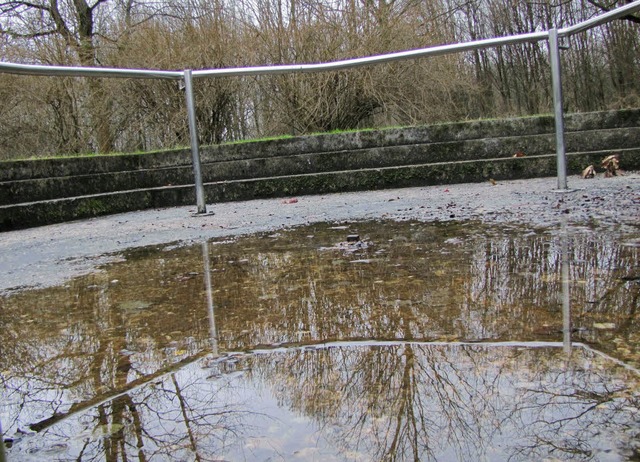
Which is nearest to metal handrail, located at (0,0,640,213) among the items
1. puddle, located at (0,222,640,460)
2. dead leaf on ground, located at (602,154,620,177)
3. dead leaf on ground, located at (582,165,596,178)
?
dead leaf on ground, located at (582,165,596,178)

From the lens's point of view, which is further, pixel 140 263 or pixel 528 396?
pixel 140 263

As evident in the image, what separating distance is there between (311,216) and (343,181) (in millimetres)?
1857

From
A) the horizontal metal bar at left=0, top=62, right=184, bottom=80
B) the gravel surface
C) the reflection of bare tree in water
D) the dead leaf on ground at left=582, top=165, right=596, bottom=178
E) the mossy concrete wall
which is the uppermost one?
the horizontal metal bar at left=0, top=62, right=184, bottom=80

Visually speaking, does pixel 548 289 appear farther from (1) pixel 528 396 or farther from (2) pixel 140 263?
(2) pixel 140 263

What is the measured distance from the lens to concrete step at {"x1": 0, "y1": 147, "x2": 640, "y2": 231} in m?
5.69

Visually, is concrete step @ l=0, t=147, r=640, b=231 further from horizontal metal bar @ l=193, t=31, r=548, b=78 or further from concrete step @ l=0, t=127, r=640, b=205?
horizontal metal bar @ l=193, t=31, r=548, b=78

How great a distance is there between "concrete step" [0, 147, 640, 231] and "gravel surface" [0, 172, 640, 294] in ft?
0.85

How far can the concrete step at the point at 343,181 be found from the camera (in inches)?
224

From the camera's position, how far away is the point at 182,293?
2.30 meters

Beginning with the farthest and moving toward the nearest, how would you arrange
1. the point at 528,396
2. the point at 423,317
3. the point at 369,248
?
the point at 369,248, the point at 423,317, the point at 528,396

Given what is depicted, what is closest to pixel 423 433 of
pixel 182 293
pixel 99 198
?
pixel 182 293

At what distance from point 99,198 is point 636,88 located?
1457 centimetres

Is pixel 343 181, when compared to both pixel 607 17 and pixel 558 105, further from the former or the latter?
pixel 607 17

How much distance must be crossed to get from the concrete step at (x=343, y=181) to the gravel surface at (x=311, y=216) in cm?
26
